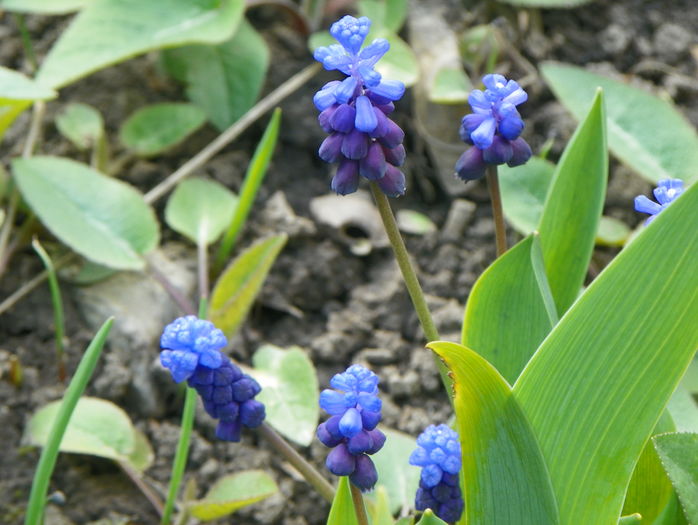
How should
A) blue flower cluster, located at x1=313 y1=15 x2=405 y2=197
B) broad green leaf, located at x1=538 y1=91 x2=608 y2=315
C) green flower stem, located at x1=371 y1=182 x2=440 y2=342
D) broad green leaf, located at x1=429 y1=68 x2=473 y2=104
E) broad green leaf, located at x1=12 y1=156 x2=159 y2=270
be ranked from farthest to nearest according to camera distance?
broad green leaf, located at x1=429 y1=68 x2=473 y2=104 → broad green leaf, located at x1=12 y1=156 x2=159 y2=270 → broad green leaf, located at x1=538 y1=91 x2=608 y2=315 → green flower stem, located at x1=371 y1=182 x2=440 y2=342 → blue flower cluster, located at x1=313 y1=15 x2=405 y2=197

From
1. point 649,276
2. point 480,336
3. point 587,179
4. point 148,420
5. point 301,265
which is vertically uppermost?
point 649,276

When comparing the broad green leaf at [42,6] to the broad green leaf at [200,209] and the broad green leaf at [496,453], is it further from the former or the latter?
the broad green leaf at [496,453]

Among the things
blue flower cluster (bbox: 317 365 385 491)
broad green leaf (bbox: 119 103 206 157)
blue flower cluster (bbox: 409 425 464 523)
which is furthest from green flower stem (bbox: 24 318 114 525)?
broad green leaf (bbox: 119 103 206 157)

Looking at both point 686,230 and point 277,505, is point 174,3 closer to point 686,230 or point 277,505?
point 277,505

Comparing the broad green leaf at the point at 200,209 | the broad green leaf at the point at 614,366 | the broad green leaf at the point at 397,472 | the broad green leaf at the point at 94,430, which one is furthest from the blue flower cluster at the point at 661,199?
the broad green leaf at the point at 200,209

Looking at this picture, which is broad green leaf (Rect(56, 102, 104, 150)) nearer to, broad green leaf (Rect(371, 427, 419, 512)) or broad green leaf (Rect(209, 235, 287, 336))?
broad green leaf (Rect(209, 235, 287, 336))

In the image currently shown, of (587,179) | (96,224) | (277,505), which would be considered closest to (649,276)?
(587,179)
